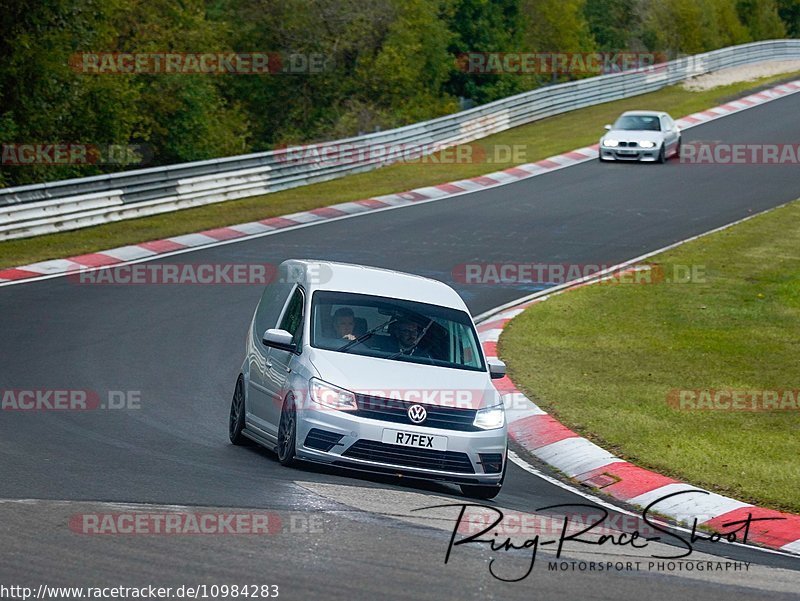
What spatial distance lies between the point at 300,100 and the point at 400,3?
5.19 meters

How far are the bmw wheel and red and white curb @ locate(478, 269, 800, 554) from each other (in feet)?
8.37

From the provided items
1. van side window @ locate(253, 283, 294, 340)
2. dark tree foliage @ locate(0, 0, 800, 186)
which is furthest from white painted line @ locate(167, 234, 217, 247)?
van side window @ locate(253, 283, 294, 340)

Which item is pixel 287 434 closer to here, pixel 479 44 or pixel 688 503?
pixel 688 503

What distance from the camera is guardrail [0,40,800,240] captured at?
23.5 m

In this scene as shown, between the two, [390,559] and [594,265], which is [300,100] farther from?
[390,559]

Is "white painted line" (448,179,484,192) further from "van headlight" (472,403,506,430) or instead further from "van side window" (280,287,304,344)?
"van headlight" (472,403,506,430)

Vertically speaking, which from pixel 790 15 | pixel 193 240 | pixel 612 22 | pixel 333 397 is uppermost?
pixel 790 15

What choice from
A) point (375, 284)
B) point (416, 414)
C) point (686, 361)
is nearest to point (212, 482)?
point (416, 414)

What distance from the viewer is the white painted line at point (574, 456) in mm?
11055

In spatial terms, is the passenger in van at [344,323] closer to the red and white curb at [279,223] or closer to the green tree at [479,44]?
the red and white curb at [279,223]

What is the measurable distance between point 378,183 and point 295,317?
66.8 ft

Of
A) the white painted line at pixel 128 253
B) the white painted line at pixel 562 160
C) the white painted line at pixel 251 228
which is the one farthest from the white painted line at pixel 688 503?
the white painted line at pixel 562 160

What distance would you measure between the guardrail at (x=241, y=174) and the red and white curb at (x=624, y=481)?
41.4ft

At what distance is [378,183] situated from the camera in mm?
31000
